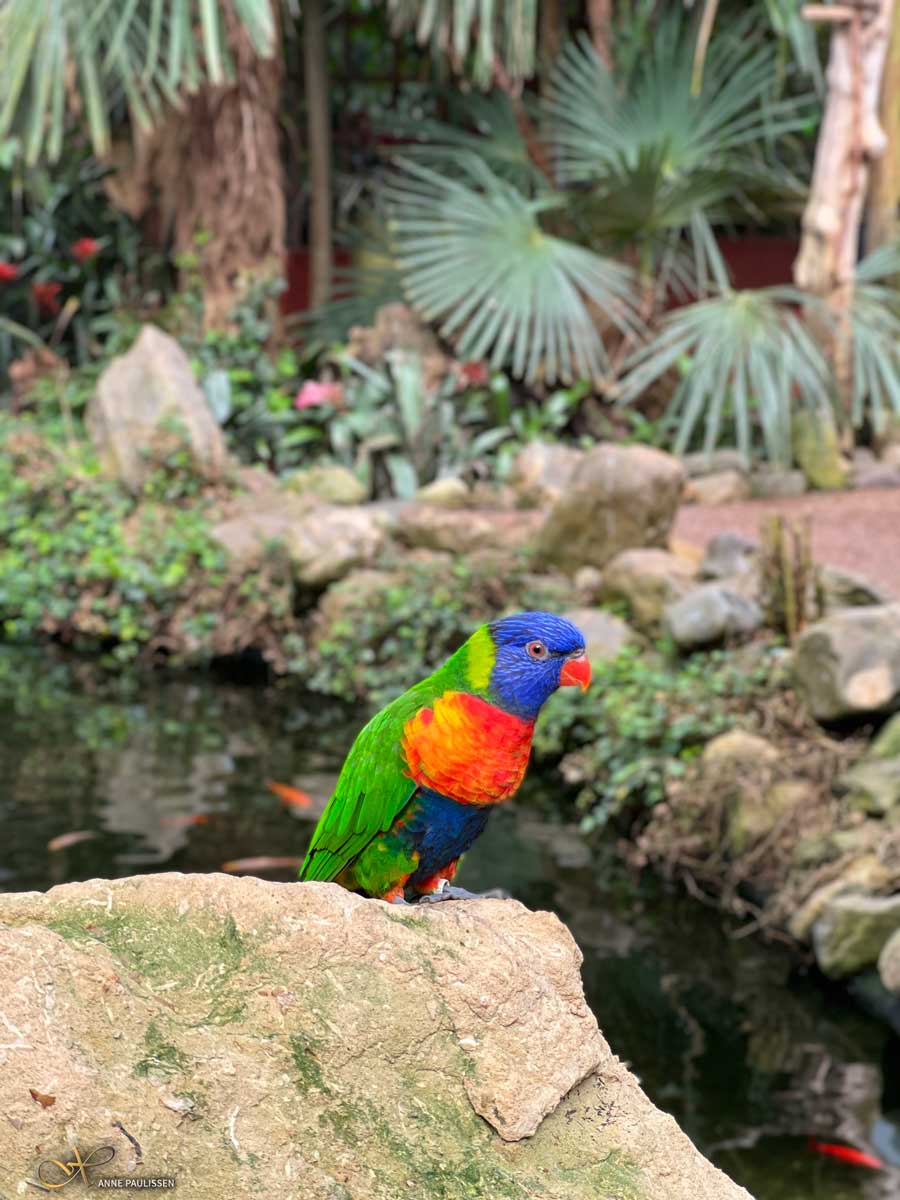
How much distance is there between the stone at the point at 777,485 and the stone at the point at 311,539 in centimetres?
264

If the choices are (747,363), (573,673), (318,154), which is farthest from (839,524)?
(573,673)

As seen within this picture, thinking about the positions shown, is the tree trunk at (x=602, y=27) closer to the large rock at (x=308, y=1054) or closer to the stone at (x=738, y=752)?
the stone at (x=738, y=752)

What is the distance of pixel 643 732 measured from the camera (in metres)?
6.04

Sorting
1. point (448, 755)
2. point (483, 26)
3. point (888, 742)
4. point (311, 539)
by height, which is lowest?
point (888, 742)

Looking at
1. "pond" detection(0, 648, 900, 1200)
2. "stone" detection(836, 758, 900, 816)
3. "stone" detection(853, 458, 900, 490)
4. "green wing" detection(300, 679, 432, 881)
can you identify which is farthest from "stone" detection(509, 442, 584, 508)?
"green wing" detection(300, 679, 432, 881)

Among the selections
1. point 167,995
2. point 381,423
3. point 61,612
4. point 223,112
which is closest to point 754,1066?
point 167,995

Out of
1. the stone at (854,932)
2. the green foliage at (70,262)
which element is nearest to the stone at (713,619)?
the stone at (854,932)

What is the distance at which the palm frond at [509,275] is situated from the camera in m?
9.73

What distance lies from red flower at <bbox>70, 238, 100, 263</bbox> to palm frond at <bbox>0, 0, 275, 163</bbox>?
224cm

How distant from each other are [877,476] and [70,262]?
7197mm

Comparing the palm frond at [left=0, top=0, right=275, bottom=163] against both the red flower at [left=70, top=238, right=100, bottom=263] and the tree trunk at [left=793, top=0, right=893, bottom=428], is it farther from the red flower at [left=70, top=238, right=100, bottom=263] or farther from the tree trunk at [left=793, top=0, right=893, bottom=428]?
the tree trunk at [left=793, top=0, right=893, bottom=428]

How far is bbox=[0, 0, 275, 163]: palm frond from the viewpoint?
9.05 metres

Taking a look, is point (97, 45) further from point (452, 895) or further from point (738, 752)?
point (452, 895)

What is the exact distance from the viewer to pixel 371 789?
2.56 meters
